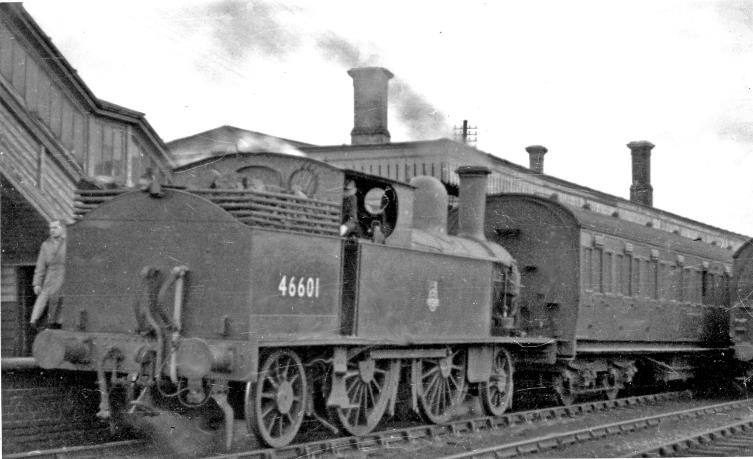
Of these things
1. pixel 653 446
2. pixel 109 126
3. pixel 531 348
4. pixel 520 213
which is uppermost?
pixel 109 126

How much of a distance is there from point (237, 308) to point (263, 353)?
62 cm

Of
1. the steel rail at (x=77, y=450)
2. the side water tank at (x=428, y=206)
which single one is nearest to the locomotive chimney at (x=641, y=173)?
the side water tank at (x=428, y=206)

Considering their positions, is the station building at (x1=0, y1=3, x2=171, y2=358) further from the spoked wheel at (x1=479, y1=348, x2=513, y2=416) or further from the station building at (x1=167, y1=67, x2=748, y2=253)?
the spoked wheel at (x1=479, y1=348, x2=513, y2=416)

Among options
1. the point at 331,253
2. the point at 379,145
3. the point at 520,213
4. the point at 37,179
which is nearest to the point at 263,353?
the point at 331,253

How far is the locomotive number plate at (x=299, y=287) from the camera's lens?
817 cm

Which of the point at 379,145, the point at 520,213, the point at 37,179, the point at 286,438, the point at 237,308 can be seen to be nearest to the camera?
the point at 237,308

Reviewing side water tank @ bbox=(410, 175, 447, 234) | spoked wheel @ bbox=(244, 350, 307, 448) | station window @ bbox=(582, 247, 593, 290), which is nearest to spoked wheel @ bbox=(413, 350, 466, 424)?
side water tank @ bbox=(410, 175, 447, 234)

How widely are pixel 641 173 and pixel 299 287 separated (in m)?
27.2

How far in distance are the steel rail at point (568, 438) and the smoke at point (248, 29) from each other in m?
4.81

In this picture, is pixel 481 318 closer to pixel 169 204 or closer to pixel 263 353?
pixel 263 353

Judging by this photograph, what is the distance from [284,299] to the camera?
8180 millimetres

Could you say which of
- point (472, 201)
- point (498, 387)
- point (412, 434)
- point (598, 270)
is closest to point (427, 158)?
point (472, 201)

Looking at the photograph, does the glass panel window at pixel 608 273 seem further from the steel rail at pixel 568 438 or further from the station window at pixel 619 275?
the steel rail at pixel 568 438

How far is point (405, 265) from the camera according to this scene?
32.6 ft
